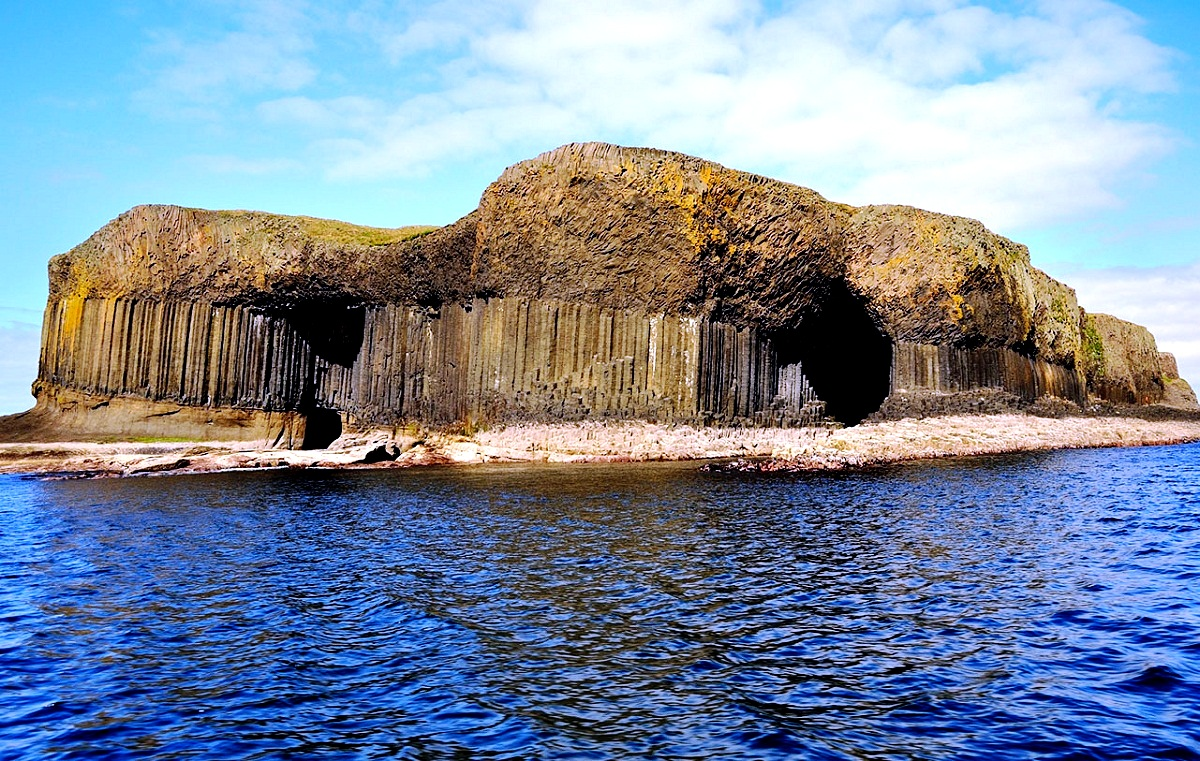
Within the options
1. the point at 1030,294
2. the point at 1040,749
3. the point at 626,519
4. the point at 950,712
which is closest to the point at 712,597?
the point at 950,712

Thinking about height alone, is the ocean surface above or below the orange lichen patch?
below

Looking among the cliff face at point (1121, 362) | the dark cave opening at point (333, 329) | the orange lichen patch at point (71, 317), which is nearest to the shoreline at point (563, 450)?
the dark cave opening at point (333, 329)

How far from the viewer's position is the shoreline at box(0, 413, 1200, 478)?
115 feet

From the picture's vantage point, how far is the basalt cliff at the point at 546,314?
123 feet

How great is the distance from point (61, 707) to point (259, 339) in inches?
1489

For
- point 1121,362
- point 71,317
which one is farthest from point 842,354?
point 1121,362

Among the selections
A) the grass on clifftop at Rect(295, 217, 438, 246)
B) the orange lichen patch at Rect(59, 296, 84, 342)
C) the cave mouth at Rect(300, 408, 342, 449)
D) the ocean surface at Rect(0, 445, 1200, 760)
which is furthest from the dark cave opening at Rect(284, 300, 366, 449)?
the ocean surface at Rect(0, 445, 1200, 760)

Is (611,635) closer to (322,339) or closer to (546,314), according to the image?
(546,314)

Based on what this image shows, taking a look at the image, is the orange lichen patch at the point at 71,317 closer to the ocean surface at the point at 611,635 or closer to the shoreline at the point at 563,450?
the shoreline at the point at 563,450

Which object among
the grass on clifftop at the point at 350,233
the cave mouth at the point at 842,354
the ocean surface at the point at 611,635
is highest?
the grass on clifftop at the point at 350,233

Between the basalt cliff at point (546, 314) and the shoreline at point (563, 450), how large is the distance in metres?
1.02

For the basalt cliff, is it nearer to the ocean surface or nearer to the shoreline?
the shoreline

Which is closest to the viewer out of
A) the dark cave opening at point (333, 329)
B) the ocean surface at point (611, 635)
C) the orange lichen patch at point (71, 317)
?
the ocean surface at point (611, 635)

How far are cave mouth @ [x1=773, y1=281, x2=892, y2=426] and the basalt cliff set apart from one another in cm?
13
